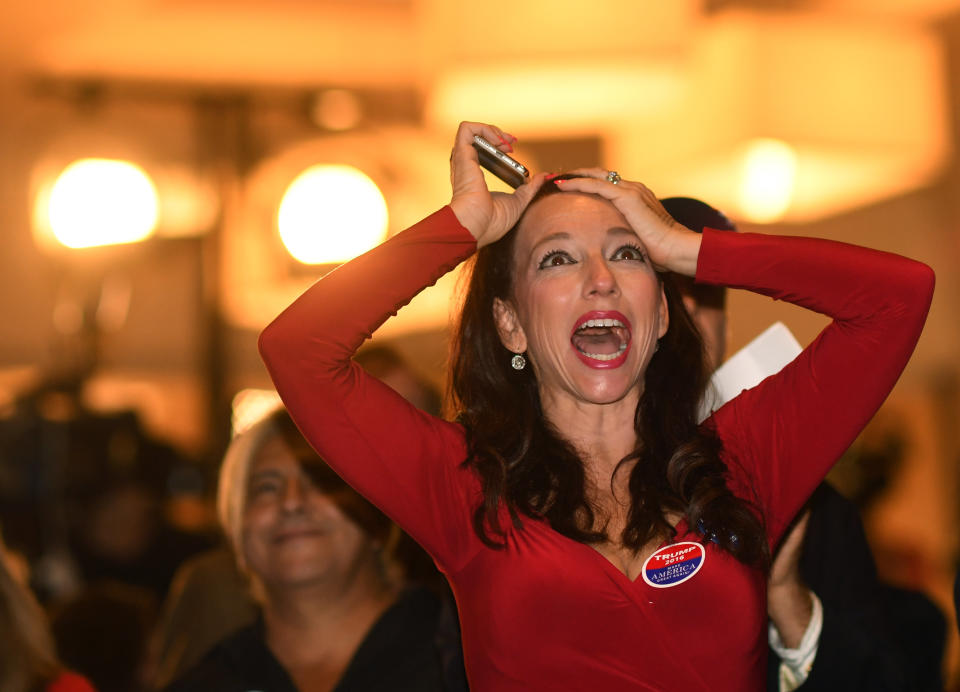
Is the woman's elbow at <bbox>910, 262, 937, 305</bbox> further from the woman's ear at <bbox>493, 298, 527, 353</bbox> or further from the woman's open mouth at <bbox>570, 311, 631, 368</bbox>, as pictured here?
the woman's ear at <bbox>493, 298, 527, 353</bbox>

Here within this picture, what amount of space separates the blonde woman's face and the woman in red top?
64 centimetres

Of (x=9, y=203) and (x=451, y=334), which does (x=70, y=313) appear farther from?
(x=451, y=334)

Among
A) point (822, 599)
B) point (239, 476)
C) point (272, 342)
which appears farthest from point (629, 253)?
point (239, 476)

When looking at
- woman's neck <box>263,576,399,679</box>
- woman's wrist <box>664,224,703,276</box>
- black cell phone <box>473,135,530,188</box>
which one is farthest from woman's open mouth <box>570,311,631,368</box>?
woman's neck <box>263,576,399,679</box>

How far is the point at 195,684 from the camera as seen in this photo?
222cm

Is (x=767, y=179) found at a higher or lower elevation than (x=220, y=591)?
higher

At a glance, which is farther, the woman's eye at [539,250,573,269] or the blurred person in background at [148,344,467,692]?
the blurred person in background at [148,344,467,692]

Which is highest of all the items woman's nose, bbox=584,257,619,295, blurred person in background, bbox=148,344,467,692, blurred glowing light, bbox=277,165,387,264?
woman's nose, bbox=584,257,619,295

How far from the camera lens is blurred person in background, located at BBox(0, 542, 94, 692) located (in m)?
2.00

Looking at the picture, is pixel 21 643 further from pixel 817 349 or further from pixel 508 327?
pixel 817 349

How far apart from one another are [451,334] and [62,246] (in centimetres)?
248

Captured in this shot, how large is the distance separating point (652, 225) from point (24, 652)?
3.95ft

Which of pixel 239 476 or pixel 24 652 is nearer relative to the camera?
pixel 24 652

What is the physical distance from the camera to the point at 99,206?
13.3 ft
